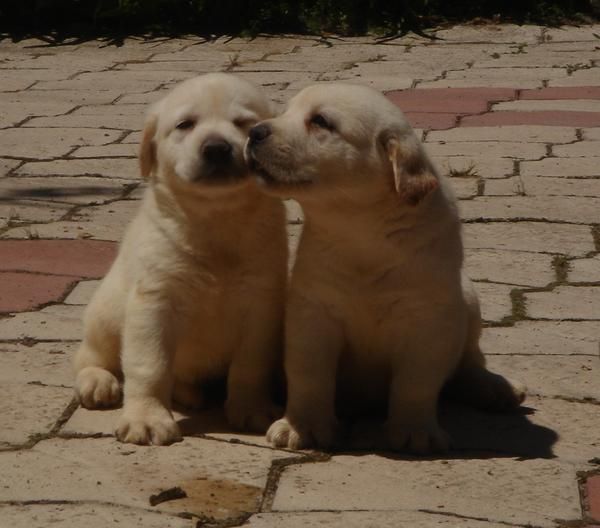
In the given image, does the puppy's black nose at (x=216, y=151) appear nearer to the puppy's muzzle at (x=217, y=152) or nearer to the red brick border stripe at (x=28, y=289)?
the puppy's muzzle at (x=217, y=152)

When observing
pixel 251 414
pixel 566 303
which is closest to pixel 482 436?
pixel 251 414

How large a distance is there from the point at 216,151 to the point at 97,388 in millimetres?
842

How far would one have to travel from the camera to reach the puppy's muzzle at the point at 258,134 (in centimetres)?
393

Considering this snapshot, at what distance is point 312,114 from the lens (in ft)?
13.1

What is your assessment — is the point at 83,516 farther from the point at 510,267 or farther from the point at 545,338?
the point at 510,267

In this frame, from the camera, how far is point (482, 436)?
163 inches

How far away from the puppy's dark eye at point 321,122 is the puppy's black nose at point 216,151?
276mm

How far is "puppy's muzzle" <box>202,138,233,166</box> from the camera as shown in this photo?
4.04 metres

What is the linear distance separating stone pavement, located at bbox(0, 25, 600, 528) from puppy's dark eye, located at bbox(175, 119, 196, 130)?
90 cm

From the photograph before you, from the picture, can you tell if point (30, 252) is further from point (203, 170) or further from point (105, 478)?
point (105, 478)

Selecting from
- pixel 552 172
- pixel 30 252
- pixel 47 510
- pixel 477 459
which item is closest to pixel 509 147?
pixel 552 172

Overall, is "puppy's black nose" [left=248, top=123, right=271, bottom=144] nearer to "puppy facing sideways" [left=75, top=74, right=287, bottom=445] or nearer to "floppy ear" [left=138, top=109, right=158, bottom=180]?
"puppy facing sideways" [left=75, top=74, right=287, bottom=445]

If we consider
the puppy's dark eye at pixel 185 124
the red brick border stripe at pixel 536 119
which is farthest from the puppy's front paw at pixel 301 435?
the red brick border stripe at pixel 536 119

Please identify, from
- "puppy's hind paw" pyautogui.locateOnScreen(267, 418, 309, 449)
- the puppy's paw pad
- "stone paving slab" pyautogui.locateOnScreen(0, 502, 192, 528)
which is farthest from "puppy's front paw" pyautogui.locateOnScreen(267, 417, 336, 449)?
"stone paving slab" pyautogui.locateOnScreen(0, 502, 192, 528)
